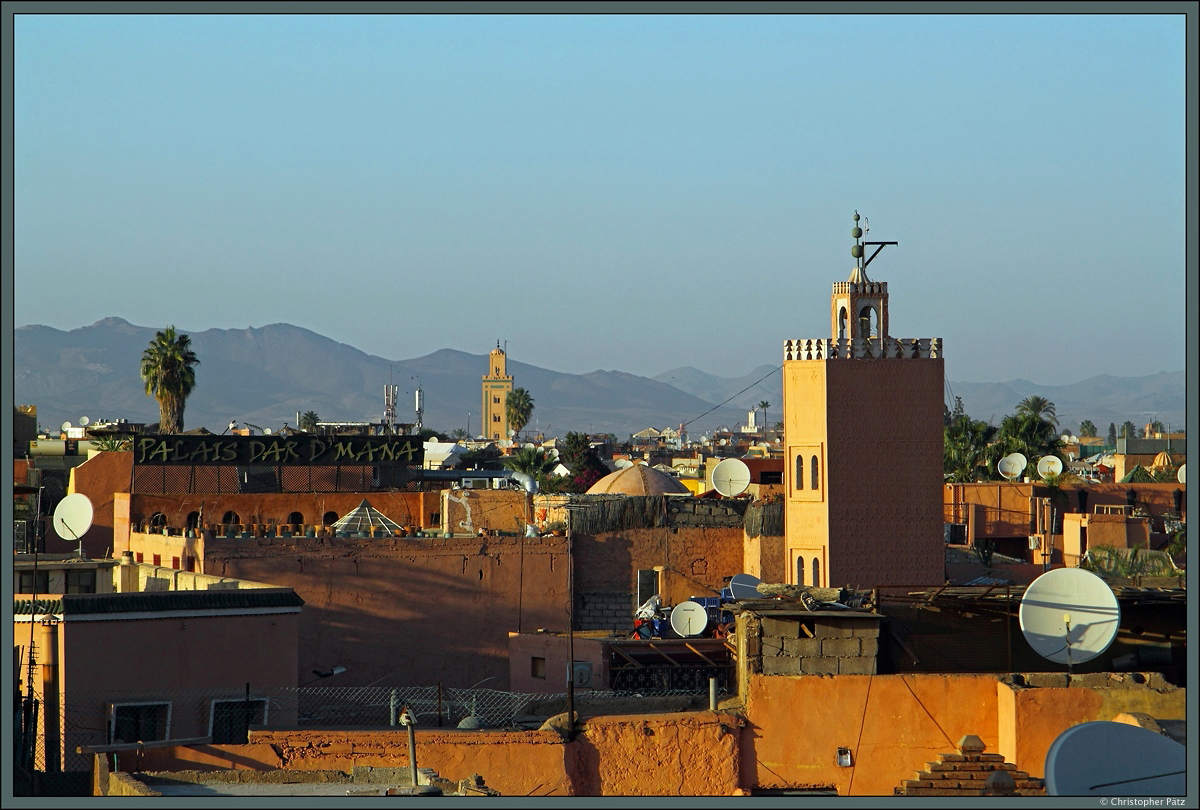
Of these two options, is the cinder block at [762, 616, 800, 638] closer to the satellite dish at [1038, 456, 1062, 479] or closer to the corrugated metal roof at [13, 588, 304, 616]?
the corrugated metal roof at [13, 588, 304, 616]

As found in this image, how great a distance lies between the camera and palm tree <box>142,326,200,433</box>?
53844 millimetres

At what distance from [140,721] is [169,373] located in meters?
38.0

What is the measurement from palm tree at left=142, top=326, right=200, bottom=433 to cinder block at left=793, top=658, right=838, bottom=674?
4098 centimetres

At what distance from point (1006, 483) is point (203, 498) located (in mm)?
19190

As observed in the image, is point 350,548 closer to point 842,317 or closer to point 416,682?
point 416,682

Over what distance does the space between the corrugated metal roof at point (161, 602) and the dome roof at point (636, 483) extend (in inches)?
769

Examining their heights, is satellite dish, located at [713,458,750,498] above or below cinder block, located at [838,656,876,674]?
above

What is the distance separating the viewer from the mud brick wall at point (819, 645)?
1598 cm

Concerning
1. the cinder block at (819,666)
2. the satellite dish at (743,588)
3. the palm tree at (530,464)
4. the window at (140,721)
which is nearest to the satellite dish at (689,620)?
the satellite dish at (743,588)

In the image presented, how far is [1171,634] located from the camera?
17062 mm

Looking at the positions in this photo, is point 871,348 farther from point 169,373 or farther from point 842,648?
point 169,373

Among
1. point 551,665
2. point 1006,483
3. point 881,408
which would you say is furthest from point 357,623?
point 1006,483

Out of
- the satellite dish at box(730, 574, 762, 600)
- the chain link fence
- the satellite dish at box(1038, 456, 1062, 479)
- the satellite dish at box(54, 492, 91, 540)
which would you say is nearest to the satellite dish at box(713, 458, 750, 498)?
the satellite dish at box(730, 574, 762, 600)

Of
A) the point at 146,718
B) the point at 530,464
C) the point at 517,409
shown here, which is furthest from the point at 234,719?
the point at 517,409
